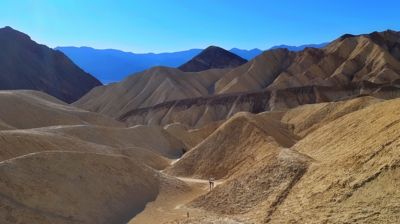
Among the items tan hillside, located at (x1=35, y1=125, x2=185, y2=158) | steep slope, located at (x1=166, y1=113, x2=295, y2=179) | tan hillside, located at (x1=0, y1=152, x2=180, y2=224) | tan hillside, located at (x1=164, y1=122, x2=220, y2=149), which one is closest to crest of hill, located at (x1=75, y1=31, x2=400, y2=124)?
tan hillside, located at (x1=164, y1=122, x2=220, y2=149)

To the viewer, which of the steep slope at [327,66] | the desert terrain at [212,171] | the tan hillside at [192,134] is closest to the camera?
the desert terrain at [212,171]

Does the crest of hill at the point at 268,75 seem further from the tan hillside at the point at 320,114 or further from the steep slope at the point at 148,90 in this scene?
the tan hillside at the point at 320,114

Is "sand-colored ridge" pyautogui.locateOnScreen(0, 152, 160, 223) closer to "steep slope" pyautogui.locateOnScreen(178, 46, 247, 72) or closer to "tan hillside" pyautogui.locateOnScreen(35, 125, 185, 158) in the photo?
"tan hillside" pyautogui.locateOnScreen(35, 125, 185, 158)

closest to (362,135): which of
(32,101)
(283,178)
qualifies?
(283,178)

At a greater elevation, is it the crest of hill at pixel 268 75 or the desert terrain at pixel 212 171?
the crest of hill at pixel 268 75

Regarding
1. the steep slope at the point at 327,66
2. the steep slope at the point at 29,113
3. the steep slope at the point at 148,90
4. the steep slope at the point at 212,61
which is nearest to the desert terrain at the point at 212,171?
the steep slope at the point at 29,113

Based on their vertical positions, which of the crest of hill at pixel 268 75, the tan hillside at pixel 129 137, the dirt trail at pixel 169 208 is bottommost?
the dirt trail at pixel 169 208

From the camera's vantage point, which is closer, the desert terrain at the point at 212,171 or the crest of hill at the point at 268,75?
the desert terrain at the point at 212,171
